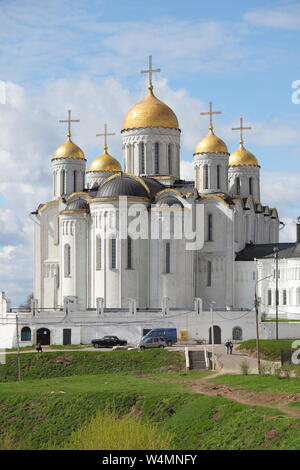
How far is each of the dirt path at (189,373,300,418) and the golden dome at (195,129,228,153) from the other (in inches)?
1177

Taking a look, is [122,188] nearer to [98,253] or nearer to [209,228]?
[98,253]

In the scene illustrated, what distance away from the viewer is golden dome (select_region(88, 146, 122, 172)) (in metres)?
67.1

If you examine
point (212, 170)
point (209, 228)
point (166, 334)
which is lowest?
point (166, 334)

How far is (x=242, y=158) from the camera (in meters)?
70.9

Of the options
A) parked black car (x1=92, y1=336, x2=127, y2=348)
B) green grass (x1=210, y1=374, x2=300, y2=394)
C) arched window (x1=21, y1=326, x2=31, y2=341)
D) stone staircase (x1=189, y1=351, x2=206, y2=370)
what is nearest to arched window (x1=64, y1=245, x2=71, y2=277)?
arched window (x1=21, y1=326, x2=31, y2=341)

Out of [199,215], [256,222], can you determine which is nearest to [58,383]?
[199,215]

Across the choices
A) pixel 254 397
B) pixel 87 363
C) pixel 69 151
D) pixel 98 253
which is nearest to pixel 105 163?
pixel 69 151

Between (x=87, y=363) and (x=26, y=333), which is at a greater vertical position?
(x=26, y=333)

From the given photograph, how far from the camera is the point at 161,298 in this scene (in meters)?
55.0

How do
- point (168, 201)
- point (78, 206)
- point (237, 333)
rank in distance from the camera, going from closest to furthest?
point (237, 333), point (168, 201), point (78, 206)

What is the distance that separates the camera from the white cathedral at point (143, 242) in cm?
5497

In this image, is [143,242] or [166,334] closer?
[166,334]

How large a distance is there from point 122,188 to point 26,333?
10.4m
